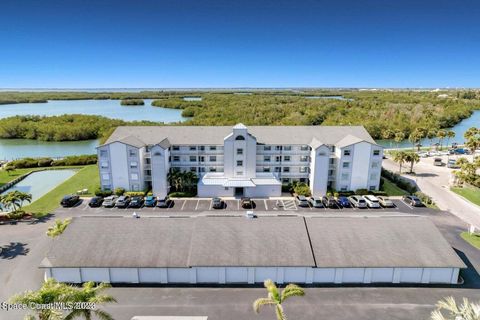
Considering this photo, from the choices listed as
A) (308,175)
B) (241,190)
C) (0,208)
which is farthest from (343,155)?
(0,208)

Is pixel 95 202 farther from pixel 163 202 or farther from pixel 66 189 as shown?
pixel 66 189

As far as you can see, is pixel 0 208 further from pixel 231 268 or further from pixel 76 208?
pixel 231 268

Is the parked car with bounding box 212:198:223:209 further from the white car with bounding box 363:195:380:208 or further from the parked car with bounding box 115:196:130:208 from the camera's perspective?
the white car with bounding box 363:195:380:208

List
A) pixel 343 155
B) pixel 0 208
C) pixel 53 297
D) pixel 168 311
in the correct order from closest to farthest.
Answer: pixel 53 297 → pixel 168 311 → pixel 0 208 → pixel 343 155

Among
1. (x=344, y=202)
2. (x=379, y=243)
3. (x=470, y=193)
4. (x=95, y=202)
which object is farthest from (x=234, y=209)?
(x=470, y=193)

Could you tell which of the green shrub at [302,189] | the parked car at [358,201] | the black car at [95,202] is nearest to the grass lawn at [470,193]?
the parked car at [358,201]

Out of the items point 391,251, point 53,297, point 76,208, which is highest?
point 53,297
